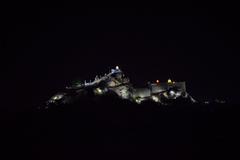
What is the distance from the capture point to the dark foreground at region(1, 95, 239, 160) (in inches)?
1373

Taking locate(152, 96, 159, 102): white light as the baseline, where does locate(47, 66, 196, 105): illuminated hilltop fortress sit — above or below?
above

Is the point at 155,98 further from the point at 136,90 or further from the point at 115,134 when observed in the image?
the point at 115,134

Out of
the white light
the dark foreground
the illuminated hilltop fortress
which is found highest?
the illuminated hilltop fortress

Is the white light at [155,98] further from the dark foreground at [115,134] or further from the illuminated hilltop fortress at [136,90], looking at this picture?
the dark foreground at [115,134]

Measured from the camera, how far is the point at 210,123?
47938 mm

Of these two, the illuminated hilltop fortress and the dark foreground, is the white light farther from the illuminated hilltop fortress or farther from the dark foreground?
the dark foreground

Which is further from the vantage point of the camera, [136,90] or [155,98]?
[136,90]

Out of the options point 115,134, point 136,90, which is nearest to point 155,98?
point 136,90

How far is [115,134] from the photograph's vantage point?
1598 inches

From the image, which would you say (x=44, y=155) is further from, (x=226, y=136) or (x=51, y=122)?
(x=226, y=136)

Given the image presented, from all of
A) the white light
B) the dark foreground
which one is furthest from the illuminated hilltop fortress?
the dark foreground

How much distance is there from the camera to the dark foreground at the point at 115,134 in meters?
34.9

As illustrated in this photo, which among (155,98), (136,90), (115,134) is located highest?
(136,90)

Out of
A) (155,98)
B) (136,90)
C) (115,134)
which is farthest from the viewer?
(136,90)
